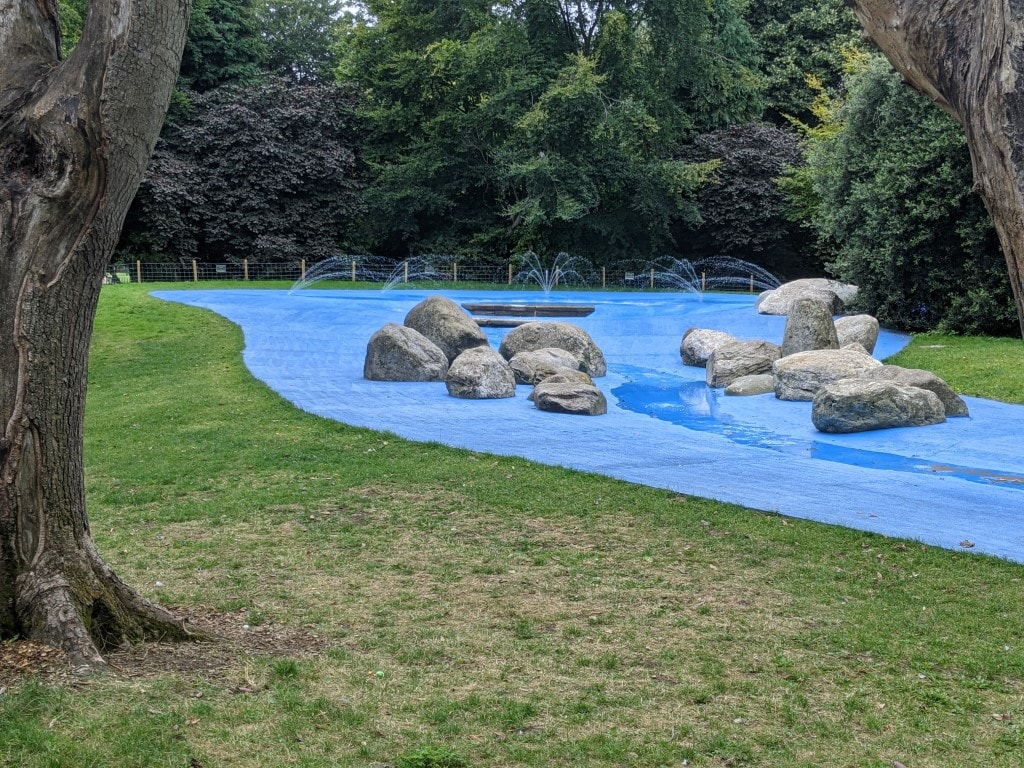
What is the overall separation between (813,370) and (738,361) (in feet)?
6.87

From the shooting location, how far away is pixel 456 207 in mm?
36031

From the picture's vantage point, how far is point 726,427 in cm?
1206

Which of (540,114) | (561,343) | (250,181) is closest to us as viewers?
(561,343)

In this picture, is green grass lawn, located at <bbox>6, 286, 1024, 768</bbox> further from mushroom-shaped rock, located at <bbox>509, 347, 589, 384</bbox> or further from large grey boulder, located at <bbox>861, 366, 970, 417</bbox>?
large grey boulder, located at <bbox>861, 366, 970, 417</bbox>

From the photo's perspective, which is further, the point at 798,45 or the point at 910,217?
the point at 798,45

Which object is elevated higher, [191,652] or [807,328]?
[807,328]

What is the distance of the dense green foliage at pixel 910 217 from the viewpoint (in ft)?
64.3

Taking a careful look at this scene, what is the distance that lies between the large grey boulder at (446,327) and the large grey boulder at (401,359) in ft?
3.64

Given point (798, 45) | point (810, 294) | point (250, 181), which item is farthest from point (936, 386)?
point (798, 45)

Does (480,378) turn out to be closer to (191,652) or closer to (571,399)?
(571,399)

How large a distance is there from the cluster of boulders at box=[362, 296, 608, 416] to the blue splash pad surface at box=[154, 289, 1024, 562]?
29 centimetres

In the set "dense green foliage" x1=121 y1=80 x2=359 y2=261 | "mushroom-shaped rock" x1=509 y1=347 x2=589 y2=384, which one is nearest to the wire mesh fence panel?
"dense green foliage" x1=121 y1=80 x2=359 y2=261

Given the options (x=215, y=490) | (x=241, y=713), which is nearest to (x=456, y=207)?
(x=215, y=490)

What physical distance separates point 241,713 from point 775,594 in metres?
3.05
